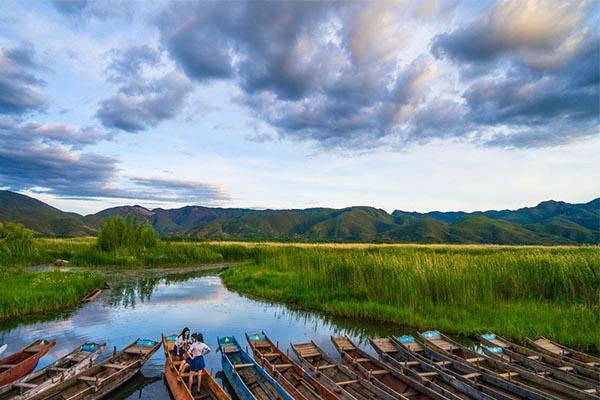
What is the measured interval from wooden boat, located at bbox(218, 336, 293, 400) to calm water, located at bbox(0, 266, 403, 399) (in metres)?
1.15

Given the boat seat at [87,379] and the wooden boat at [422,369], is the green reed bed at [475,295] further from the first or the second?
the boat seat at [87,379]

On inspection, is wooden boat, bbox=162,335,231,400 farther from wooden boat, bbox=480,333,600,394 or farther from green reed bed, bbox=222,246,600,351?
green reed bed, bbox=222,246,600,351

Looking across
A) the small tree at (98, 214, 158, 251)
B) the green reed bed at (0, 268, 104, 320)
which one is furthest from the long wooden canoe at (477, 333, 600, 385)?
the small tree at (98, 214, 158, 251)

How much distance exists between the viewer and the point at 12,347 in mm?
15945

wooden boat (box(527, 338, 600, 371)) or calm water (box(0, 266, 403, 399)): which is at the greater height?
wooden boat (box(527, 338, 600, 371))

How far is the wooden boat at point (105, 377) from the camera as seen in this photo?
10297 mm

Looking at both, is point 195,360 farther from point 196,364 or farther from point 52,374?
point 52,374

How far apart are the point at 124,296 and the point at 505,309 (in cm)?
2519

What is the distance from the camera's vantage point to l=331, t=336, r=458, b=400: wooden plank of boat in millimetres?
9961

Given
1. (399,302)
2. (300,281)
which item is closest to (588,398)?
(399,302)

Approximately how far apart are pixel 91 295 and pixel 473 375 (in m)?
24.8

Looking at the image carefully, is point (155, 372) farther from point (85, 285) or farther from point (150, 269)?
point (150, 269)

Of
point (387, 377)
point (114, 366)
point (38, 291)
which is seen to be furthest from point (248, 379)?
point (38, 291)

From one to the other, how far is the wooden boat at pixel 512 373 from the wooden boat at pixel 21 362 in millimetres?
14619
